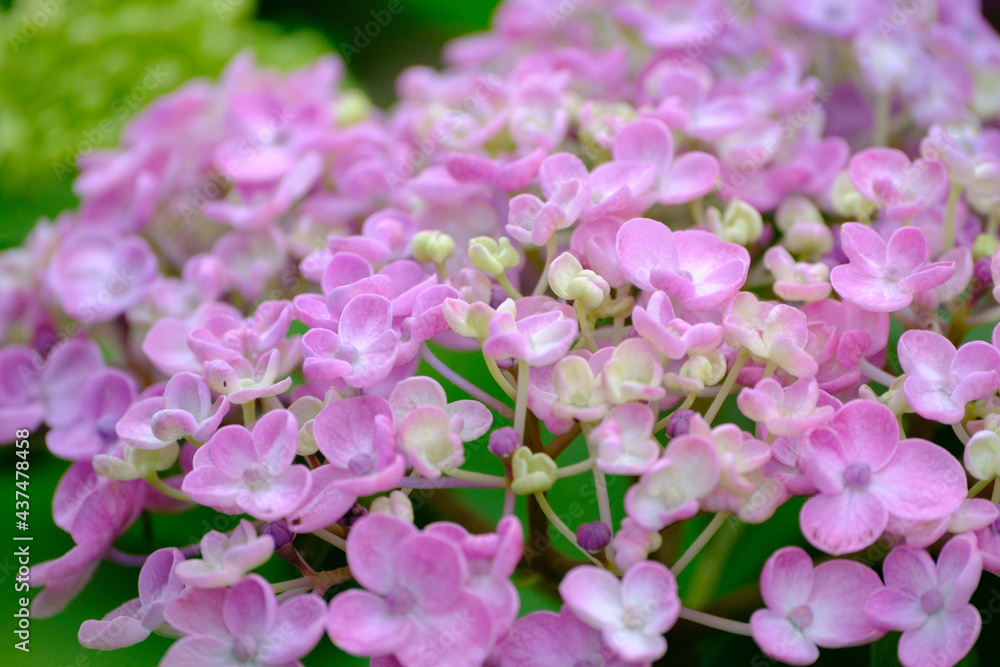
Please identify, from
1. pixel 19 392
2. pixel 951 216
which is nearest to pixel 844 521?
pixel 951 216

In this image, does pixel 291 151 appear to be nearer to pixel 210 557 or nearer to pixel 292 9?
pixel 210 557

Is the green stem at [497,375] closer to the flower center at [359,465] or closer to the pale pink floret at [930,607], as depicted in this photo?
the flower center at [359,465]

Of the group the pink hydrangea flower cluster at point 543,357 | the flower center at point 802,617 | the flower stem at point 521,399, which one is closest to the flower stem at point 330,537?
the pink hydrangea flower cluster at point 543,357

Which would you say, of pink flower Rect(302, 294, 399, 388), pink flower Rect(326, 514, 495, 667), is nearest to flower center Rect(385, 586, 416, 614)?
pink flower Rect(326, 514, 495, 667)

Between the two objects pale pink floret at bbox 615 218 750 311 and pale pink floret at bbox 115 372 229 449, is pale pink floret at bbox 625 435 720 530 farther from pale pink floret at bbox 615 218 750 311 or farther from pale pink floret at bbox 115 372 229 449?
pale pink floret at bbox 115 372 229 449

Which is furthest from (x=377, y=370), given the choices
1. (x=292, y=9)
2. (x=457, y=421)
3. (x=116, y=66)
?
(x=292, y=9)
